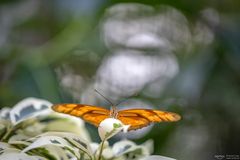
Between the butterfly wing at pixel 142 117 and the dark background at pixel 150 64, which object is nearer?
the butterfly wing at pixel 142 117

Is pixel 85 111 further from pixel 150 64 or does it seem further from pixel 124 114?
pixel 150 64

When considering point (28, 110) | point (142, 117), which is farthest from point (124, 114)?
point (28, 110)

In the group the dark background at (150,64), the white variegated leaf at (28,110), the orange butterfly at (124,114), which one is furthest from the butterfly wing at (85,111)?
the dark background at (150,64)

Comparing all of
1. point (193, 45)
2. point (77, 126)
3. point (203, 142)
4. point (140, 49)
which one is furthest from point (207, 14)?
point (77, 126)

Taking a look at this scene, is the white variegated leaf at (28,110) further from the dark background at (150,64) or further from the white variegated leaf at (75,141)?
the dark background at (150,64)

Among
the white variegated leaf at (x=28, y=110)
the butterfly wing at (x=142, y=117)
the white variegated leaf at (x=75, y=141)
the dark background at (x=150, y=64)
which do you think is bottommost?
the white variegated leaf at (x=75, y=141)

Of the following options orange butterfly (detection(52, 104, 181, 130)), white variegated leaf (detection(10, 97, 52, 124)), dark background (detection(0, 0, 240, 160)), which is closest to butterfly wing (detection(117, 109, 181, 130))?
orange butterfly (detection(52, 104, 181, 130))

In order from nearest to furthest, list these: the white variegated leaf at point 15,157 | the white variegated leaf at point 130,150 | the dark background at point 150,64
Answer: the white variegated leaf at point 15,157 → the white variegated leaf at point 130,150 → the dark background at point 150,64
